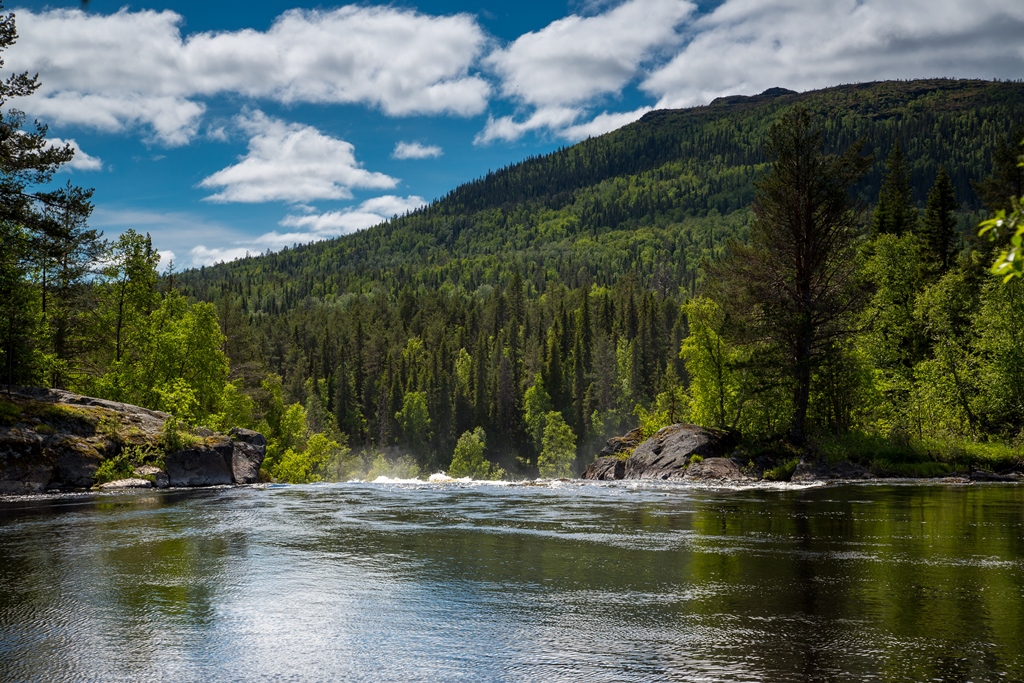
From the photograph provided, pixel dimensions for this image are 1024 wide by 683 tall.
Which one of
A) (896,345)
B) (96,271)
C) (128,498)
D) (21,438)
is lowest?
(128,498)

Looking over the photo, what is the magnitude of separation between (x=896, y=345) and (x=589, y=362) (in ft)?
385

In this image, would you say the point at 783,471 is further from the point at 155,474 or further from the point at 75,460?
the point at 75,460

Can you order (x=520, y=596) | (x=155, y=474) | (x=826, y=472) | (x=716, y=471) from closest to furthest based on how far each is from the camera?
(x=520, y=596) < (x=155, y=474) < (x=826, y=472) < (x=716, y=471)

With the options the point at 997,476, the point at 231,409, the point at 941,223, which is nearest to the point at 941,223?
the point at 941,223

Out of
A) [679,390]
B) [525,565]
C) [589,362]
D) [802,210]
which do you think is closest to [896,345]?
[802,210]

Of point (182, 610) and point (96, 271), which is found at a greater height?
point (96, 271)

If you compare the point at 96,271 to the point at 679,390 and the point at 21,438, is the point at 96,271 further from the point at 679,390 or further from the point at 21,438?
the point at 679,390

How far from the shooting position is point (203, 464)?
4053 cm

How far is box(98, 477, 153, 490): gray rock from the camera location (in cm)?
3488

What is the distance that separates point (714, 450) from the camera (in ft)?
141

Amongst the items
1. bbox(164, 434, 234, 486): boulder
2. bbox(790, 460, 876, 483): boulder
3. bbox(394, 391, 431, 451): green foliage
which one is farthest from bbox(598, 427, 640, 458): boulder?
bbox(394, 391, 431, 451): green foliage

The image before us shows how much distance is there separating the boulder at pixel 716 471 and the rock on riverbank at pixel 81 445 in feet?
86.6

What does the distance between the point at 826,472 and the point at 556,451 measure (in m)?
94.9

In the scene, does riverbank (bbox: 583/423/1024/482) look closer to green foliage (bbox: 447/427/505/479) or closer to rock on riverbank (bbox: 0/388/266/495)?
rock on riverbank (bbox: 0/388/266/495)
